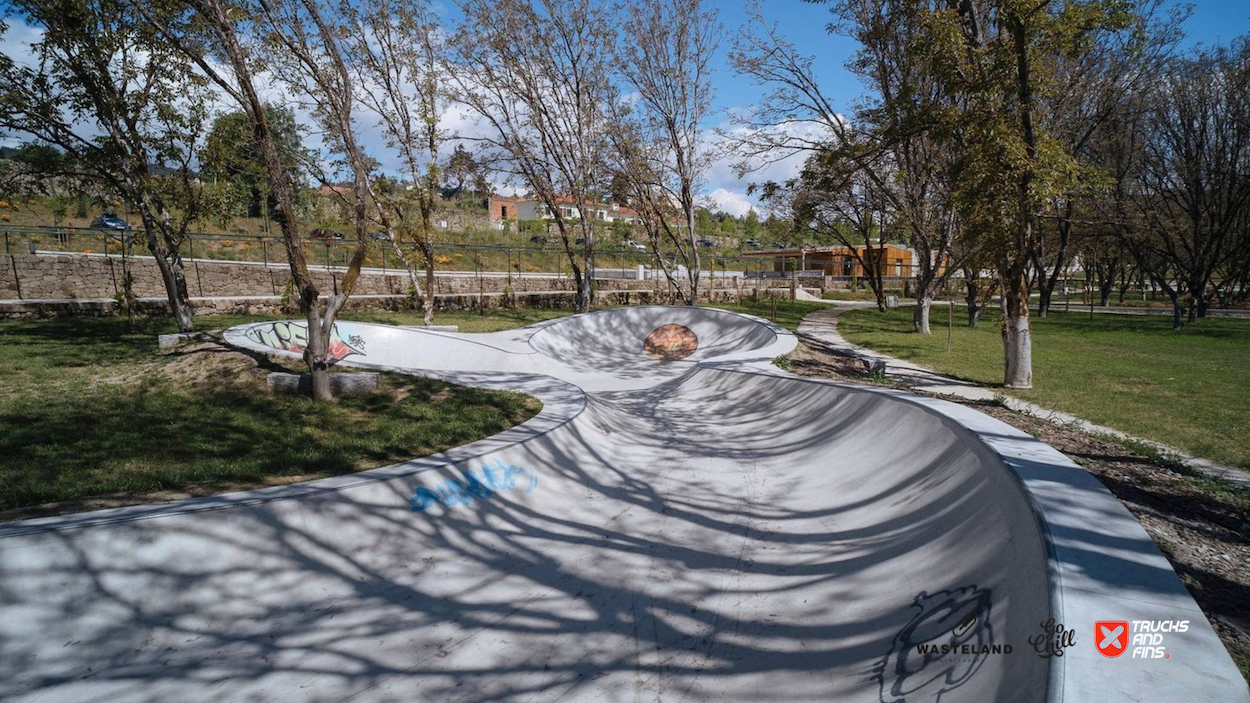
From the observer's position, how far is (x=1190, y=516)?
13.9 feet

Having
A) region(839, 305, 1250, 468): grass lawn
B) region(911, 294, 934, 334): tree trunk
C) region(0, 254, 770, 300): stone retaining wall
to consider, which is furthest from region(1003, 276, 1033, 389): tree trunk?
region(0, 254, 770, 300): stone retaining wall

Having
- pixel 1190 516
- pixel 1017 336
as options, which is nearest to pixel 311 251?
pixel 1017 336

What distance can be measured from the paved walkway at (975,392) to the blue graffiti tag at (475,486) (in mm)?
6990

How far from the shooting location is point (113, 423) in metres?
7.07

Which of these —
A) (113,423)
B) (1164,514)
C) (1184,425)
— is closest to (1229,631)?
(1164,514)

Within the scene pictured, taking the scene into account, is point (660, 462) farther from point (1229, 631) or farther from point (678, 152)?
point (678, 152)

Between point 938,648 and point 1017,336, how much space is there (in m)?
9.87

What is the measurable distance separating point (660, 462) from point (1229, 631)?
566cm

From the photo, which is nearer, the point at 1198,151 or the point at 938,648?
the point at 938,648

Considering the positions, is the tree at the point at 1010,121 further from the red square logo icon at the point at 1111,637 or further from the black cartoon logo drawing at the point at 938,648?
the red square logo icon at the point at 1111,637

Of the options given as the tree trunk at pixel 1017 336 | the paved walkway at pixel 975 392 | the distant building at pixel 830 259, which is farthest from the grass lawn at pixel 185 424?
the distant building at pixel 830 259

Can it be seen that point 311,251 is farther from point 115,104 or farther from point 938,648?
point 938,648

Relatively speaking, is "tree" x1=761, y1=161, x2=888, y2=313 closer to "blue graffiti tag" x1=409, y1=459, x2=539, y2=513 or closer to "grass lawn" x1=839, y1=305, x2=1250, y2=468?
"grass lawn" x1=839, y1=305, x2=1250, y2=468

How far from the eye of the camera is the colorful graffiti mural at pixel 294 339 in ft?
41.4
